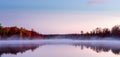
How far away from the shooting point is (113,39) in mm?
59125

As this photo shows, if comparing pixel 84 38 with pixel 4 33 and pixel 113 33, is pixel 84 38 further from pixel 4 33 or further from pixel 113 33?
pixel 4 33

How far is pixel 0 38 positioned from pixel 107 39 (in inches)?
796

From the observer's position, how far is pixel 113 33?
56.9 m

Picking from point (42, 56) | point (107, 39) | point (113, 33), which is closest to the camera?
point (42, 56)

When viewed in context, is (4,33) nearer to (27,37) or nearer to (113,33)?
(27,37)

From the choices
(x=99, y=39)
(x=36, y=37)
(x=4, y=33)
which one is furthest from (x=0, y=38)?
(x=99, y=39)

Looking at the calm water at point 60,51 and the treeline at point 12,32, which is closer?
the calm water at point 60,51

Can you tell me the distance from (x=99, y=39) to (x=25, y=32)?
1464cm

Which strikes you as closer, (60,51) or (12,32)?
(60,51)

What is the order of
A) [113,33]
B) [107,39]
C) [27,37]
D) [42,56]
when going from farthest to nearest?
[27,37]
[107,39]
[113,33]
[42,56]

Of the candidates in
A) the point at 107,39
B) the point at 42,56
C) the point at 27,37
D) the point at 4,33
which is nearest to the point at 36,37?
the point at 27,37

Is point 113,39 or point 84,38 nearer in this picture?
point 113,39

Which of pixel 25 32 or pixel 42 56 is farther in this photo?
pixel 25 32

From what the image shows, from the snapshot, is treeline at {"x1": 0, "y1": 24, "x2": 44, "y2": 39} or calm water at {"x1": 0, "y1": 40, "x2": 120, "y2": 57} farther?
treeline at {"x1": 0, "y1": 24, "x2": 44, "y2": 39}
